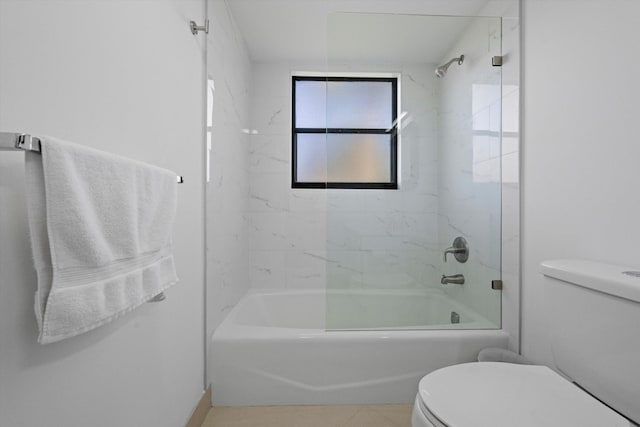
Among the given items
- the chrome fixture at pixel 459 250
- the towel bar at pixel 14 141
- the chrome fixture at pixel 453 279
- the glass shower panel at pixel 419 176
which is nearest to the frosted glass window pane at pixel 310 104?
the glass shower panel at pixel 419 176

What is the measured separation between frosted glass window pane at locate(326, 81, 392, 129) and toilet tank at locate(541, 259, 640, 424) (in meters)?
1.13

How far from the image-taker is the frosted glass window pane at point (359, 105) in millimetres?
1861

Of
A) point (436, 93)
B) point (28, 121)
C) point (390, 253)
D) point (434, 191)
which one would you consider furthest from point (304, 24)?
point (28, 121)

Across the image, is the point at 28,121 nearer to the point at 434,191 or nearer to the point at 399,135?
the point at 399,135

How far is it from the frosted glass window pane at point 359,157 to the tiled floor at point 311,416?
4.05ft

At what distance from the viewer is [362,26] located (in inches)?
72.2

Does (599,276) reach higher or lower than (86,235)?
lower

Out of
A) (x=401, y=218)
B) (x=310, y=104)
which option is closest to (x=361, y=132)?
(x=401, y=218)

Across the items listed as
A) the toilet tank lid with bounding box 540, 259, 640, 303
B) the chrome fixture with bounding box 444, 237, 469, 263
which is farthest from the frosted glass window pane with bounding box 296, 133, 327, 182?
the toilet tank lid with bounding box 540, 259, 640, 303

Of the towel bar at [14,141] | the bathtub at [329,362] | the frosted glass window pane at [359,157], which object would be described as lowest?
the bathtub at [329,362]

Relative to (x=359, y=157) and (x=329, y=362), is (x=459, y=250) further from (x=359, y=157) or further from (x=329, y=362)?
(x=329, y=362)

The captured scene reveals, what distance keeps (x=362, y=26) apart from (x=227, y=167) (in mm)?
1151

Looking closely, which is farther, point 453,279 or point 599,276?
point 453,279

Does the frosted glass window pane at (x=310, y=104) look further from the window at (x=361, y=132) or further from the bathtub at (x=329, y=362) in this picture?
the bathtub at (x=329, y=362)
